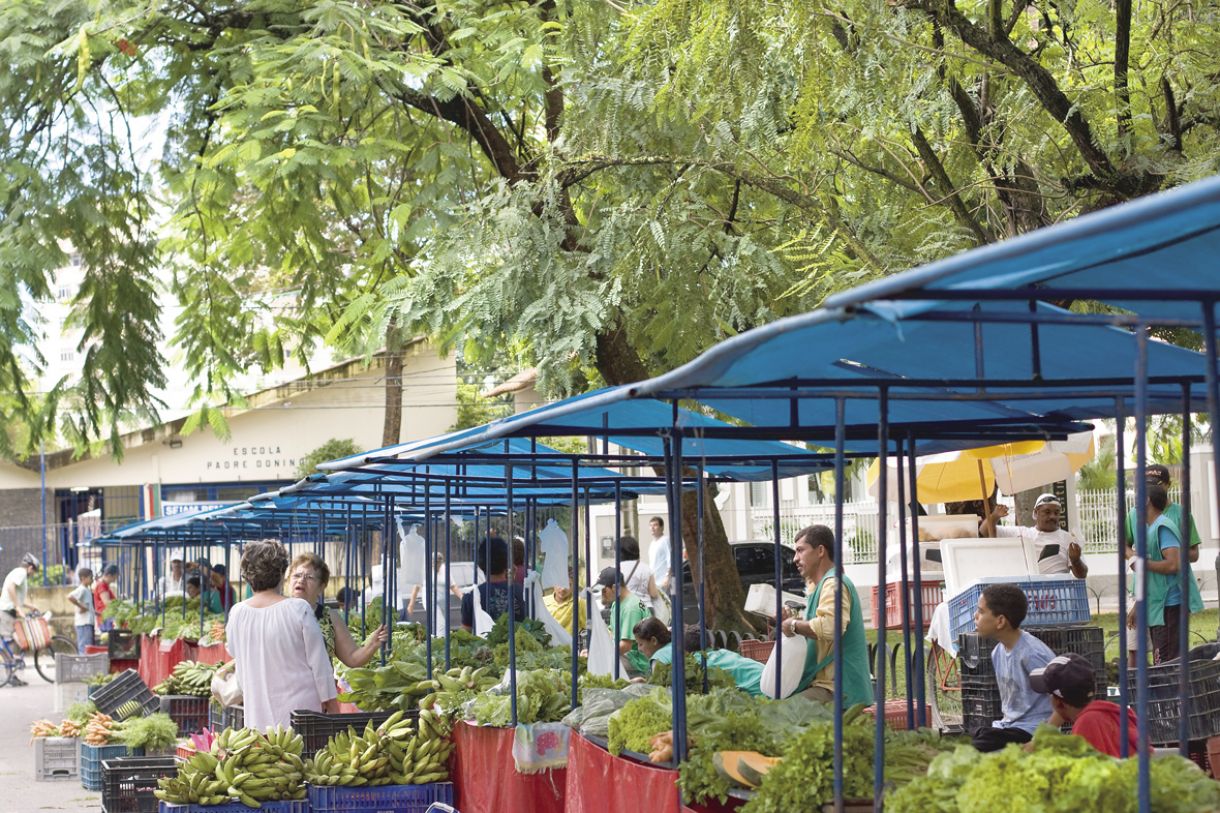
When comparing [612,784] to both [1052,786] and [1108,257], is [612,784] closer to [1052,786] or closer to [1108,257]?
[1052,786]

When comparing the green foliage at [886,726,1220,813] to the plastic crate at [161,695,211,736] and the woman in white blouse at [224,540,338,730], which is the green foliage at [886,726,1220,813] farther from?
the plastic crate at [161,695,211,736]

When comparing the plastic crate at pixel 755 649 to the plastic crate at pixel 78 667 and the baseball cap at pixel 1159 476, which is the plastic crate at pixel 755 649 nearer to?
the baseball cap at pixel 1159 476

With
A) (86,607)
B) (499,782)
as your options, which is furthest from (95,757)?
(86,607)

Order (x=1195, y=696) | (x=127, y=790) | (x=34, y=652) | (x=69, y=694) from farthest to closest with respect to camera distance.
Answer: (x=34, y=652) → (x=69, y=694) → (x=127, y=790) → (x=1195, y=696)

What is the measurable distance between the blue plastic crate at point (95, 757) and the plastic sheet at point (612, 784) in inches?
250

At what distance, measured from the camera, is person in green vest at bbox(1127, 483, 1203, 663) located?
969 cm

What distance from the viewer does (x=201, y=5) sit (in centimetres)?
1399

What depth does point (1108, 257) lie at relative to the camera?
4.15 meters

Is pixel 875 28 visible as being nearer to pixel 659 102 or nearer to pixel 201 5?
pixel 659 102

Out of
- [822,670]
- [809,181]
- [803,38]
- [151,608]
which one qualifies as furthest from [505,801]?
[151,608]

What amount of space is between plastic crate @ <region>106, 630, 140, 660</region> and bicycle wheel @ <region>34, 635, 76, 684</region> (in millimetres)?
4031

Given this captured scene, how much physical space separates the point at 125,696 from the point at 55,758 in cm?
80

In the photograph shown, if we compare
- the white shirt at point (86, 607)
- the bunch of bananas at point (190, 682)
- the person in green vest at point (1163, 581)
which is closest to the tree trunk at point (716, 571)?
the bunch of bananas at point (190, 682)

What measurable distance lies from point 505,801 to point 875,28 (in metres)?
Result: 4.50
